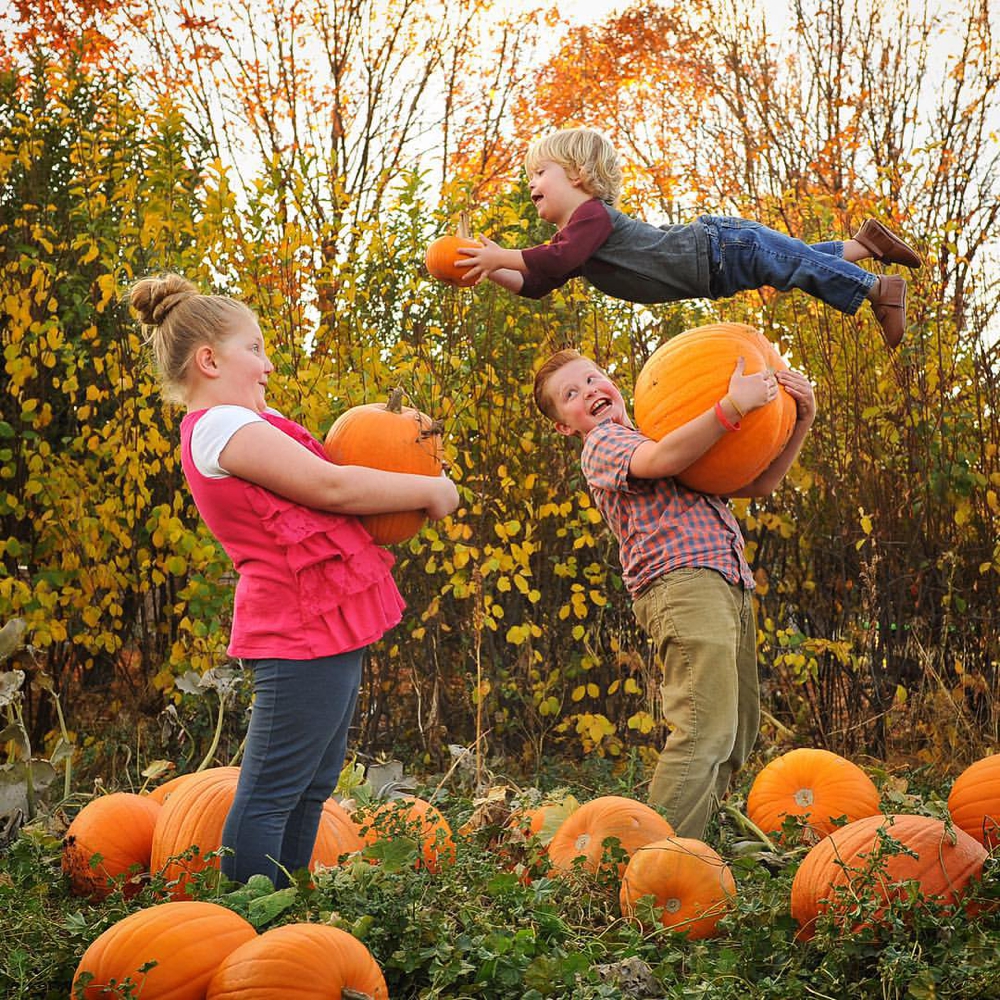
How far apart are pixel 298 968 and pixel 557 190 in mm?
2071

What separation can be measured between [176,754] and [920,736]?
2.93 meters

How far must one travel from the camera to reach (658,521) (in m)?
3.14

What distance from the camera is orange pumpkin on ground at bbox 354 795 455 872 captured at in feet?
8.41

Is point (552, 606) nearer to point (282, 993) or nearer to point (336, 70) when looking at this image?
point (282, 993)

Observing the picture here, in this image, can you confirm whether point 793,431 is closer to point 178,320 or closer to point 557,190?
point 557,190

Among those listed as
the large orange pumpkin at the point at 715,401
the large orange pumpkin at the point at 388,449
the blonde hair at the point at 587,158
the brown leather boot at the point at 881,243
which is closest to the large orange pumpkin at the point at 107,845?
the large orange pumpkin at the point at 388,449

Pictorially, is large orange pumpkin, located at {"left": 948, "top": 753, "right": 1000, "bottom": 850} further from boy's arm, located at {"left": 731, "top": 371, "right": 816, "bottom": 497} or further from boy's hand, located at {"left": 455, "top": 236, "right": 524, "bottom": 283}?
boy's hand, located at {"left": 455, "top": 236, "right": 524, "bottom": 283}

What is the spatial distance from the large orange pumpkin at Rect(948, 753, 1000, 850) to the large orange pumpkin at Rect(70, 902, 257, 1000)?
70.0 inches

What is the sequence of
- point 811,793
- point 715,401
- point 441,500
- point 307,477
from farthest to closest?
point 811,793
point 715,401
point 441,500
point 307,477

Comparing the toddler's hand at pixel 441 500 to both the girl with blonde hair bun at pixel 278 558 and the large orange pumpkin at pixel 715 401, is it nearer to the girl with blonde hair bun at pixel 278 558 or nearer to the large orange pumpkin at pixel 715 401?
the girl with blonde hair bun at pixel 278 558

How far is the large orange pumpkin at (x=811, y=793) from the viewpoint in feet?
10.3

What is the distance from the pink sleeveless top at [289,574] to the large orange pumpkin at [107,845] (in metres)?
0.78

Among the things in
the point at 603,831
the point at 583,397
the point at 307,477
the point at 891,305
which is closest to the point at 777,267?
the point at 891,305

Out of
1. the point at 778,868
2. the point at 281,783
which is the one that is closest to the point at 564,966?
the point at 281,783
